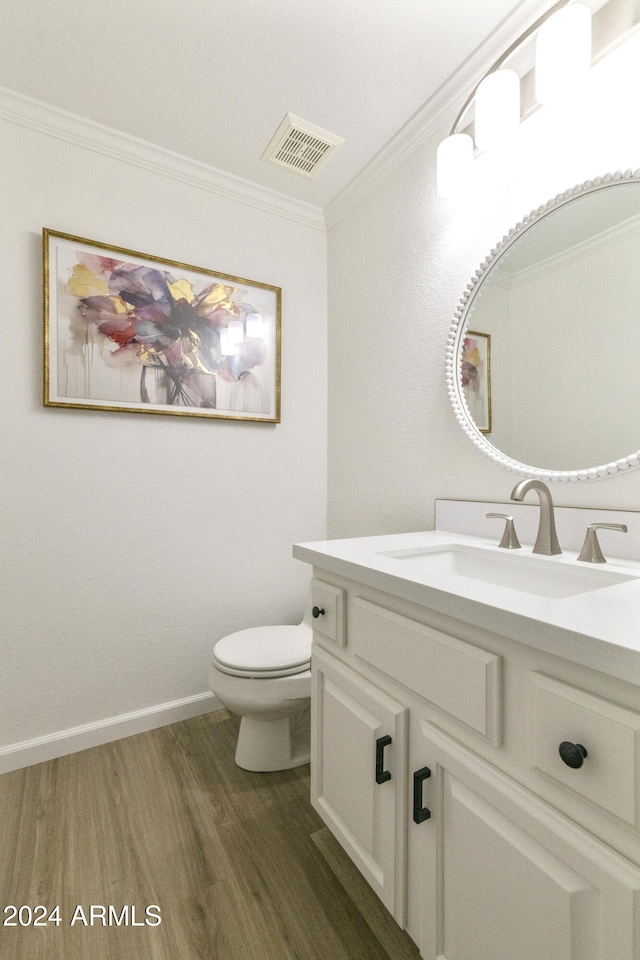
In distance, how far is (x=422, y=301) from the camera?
62.8 inches

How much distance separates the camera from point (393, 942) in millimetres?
972

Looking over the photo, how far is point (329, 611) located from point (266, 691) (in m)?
0.52

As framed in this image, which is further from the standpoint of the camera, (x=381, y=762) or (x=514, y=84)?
(x=514, y=84)

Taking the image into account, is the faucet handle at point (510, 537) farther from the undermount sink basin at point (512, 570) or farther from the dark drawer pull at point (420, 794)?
the dark drawer pull at point (420, 794)

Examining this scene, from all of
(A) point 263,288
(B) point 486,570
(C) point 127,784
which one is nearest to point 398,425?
(B) point 486,570

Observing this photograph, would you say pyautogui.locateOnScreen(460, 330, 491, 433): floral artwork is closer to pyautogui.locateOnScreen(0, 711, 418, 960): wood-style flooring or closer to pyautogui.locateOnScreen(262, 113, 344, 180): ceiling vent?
pyautogui.locateOnScreen(262, 113, 344, 180): ceiling vent

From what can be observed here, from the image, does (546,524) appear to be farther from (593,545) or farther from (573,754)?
(573,754)

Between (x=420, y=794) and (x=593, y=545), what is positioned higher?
(x=593, y=545)

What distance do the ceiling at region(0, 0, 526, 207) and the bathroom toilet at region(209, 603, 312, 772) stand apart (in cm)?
188

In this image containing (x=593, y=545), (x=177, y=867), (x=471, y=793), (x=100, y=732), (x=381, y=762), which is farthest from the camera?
(x=100, y=732)

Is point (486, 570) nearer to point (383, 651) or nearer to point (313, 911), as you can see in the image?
point (383, 651)

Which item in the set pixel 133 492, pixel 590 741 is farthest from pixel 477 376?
pixel 133 492

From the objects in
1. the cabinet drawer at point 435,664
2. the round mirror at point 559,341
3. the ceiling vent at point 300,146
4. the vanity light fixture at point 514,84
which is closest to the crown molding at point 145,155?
the ceiling vent at point 300,146

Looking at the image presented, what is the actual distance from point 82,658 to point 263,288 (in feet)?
5.47
